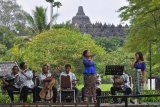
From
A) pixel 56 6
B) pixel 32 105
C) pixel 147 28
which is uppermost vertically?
pixel 56 6

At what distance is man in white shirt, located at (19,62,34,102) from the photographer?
612 inches

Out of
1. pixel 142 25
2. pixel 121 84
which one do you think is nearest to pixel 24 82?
pixel 121 84

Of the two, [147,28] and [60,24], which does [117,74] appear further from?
[60,24]

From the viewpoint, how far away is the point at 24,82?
15.7 metres

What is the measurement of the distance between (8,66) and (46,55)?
19114 millimetres

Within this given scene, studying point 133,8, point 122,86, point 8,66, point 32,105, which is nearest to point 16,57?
point 133,8

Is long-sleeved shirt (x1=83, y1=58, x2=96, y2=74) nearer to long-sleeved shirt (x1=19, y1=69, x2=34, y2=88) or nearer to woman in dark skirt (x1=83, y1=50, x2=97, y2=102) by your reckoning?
woman in dark skirt (x1=83, y1=50, x2=97, y2=102)

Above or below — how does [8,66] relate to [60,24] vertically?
below

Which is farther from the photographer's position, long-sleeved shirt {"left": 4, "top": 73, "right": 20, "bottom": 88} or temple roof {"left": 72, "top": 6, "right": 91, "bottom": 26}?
temple roof {"left": 72, "top": 6, "right": 91, "bottom": 26}

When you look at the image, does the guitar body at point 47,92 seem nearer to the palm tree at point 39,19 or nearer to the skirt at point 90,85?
the skirt at point 90,85

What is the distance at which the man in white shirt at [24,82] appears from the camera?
51.0 ft

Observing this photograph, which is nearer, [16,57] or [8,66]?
[8,66]

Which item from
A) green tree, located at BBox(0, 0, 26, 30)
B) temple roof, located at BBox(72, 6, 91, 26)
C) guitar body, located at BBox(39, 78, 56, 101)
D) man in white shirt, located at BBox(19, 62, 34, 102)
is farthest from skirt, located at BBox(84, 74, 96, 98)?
temple roof, located at BBox(72, 6, 91, 26)

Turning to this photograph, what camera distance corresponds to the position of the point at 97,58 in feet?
144
